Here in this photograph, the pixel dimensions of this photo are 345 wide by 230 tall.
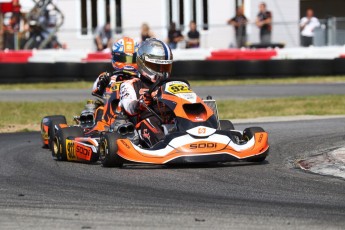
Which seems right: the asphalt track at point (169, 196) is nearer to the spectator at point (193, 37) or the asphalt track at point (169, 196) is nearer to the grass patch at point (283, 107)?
the grass patch at point (283, 107)

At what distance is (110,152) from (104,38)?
17.9m

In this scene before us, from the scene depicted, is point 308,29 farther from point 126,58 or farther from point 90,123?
point 90,123

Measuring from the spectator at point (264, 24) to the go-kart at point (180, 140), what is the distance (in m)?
14.4

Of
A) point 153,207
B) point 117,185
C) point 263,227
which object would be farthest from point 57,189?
point 263,227

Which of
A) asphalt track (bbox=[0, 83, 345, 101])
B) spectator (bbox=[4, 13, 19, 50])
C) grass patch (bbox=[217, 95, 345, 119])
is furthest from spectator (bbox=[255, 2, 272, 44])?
spectator (bbox=[4, 13, 19, 50])

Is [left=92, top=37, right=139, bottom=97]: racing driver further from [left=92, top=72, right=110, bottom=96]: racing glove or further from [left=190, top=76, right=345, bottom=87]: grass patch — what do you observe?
[left=190, top=76, right=345, bottom=87]: grass patch

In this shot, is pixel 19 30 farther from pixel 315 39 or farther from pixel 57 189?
pixel 57 189

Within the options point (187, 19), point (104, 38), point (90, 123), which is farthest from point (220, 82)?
point (90, 123)

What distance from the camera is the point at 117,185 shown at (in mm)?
8164

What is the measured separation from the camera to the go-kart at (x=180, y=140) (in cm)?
920

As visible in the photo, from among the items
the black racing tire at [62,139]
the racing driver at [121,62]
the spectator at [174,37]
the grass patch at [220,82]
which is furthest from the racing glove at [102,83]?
the spectator at [174,37]

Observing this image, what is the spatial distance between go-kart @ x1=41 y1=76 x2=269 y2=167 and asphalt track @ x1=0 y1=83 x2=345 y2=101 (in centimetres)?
948

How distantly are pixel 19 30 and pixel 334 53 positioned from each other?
9095 mm

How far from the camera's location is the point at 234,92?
2031cm
